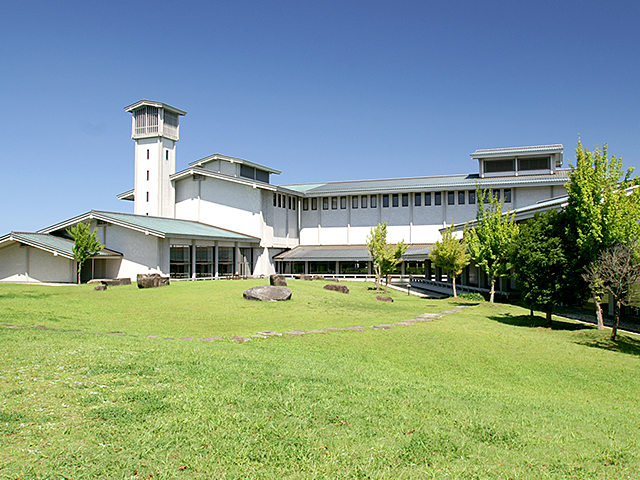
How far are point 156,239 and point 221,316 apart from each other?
68.4ft

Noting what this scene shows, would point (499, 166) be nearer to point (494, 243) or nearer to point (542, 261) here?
point (494, 243)

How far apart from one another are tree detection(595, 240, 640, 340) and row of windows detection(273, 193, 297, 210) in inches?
1399

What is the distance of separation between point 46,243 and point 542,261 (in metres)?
31.9

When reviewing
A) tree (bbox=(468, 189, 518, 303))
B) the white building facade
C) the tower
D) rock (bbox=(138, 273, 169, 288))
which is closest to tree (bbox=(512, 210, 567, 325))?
tree (bbox=(468, 189, 518, 303))

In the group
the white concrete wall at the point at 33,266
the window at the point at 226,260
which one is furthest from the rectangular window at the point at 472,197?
the white concrete wall at the point at 33,266

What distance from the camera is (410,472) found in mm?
4664

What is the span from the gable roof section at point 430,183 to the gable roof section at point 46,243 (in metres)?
22.6

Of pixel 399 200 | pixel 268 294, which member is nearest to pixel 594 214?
pixel 268 294

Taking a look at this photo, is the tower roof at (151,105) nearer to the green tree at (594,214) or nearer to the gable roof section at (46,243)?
the gable roof section at (46,243)

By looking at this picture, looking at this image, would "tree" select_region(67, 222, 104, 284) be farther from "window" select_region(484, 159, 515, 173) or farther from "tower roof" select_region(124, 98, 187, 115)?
"window" select_region(484, 159, 515, 173)

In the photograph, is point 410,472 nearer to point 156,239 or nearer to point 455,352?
point 455,352

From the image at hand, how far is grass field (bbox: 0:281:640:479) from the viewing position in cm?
473

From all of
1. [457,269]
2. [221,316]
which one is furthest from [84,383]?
[457,269]

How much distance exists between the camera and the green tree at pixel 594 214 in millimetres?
15031
